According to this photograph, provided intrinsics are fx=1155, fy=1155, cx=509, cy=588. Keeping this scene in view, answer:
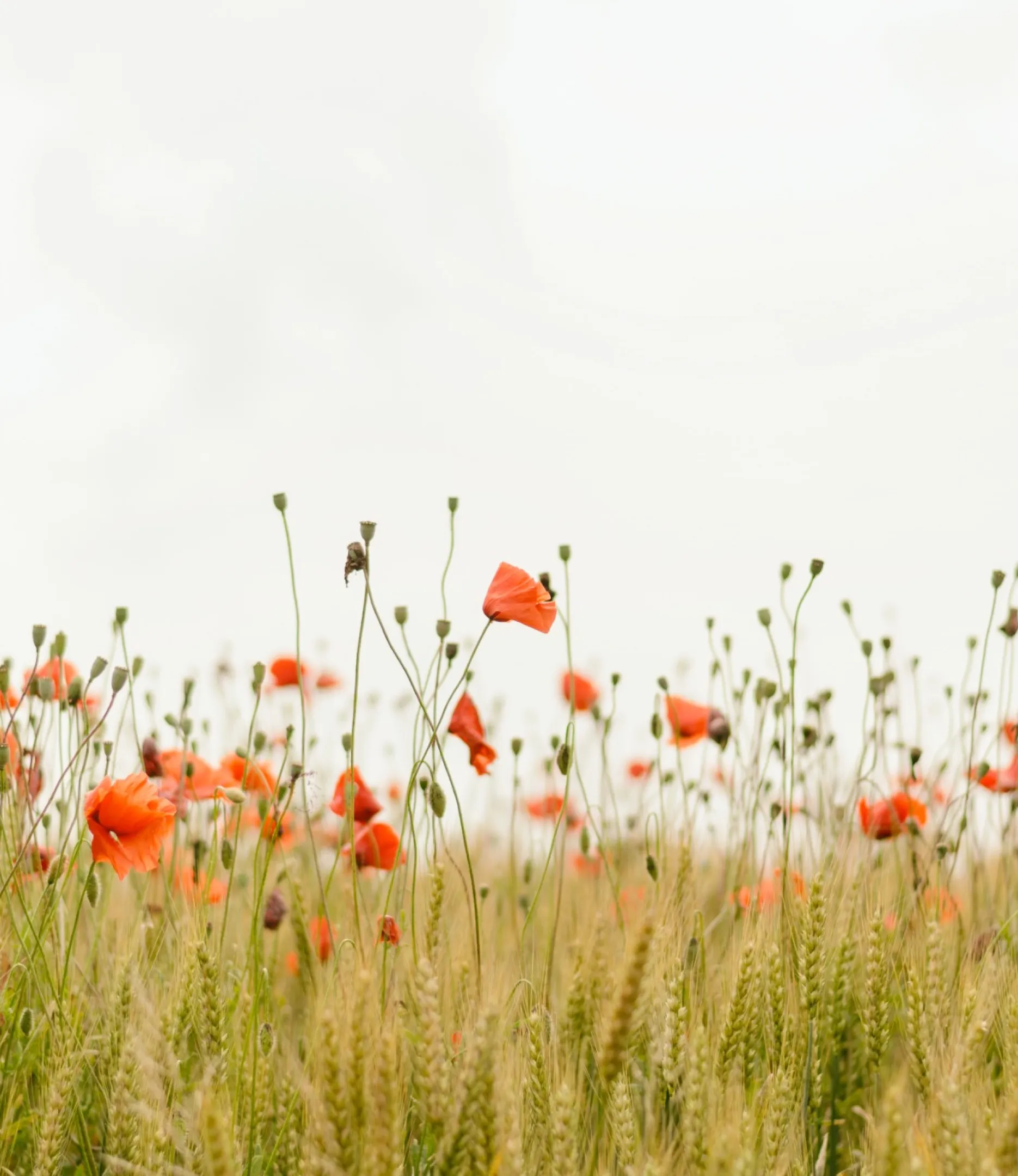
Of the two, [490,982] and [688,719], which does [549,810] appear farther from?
[490,982]

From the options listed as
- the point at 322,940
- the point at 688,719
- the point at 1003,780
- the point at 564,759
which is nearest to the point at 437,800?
the point at 564,759

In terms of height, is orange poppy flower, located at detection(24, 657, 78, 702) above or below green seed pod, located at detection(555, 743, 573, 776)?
above

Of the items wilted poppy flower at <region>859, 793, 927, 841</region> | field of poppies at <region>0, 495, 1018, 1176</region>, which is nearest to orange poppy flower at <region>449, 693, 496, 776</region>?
field of poppies at <region>0, 495, 1018, 1176</region>

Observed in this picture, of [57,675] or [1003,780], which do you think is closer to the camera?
[57,675]

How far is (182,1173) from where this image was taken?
5.32 ft

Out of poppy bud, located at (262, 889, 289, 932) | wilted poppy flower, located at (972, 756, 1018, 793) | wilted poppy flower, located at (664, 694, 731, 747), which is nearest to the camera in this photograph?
poppy bud, located at (262, 889, 289, 932)

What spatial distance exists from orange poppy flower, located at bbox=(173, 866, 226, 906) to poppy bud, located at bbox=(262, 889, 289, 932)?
0.39 ft

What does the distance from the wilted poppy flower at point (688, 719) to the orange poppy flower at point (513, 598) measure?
92 centimetres

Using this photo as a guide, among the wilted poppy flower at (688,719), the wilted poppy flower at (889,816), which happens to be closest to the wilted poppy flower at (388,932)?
the wilted poppy flower at (688,719)

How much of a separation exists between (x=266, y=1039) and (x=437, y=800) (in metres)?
0.52

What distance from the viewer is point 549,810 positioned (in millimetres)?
3834

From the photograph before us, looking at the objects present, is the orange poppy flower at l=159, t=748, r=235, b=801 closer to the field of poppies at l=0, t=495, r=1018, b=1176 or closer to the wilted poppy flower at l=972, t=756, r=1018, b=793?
the field of poppies at l=0, t=495, r=1018, b=1176

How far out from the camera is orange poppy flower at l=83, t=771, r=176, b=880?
2137 mm

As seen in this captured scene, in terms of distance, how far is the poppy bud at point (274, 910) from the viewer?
2729 mm
